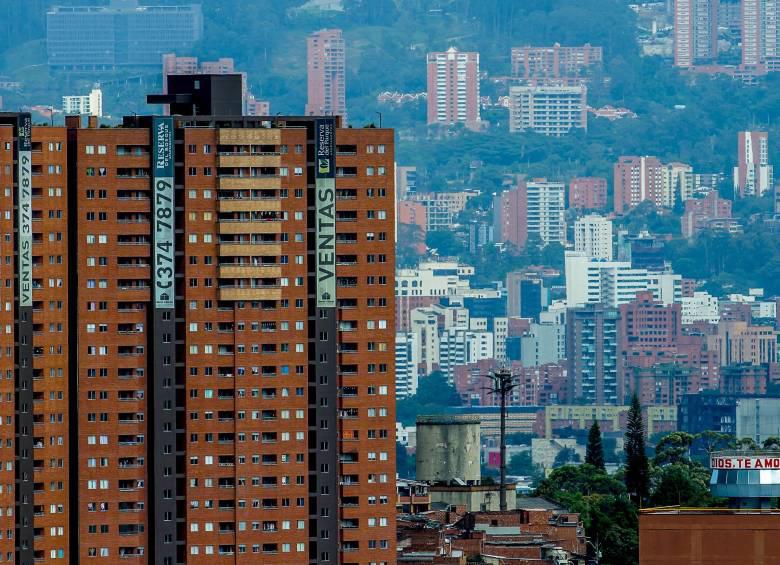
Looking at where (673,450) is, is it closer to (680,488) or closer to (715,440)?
(715,440)

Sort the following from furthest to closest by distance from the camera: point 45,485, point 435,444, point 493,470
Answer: point 493,470
point 435,444
point 45,485

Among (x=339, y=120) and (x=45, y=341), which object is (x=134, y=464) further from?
(x=339, y=120)

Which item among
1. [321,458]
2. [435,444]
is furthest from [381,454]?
[435,444]

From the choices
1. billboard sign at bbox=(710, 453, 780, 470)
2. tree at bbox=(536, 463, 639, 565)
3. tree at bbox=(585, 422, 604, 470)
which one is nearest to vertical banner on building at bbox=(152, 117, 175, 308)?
billboard sign at bbox=(710, 453, 780, 470)

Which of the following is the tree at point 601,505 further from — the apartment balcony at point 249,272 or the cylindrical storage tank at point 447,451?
the apartment balcony at point 249,272

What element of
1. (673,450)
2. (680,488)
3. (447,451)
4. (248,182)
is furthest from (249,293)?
(673,450)

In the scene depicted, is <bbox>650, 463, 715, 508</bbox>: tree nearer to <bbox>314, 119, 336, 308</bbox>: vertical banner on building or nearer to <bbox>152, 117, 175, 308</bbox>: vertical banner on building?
<bbox>314, 119, 336, 308</bbox>: vertical banner on building
